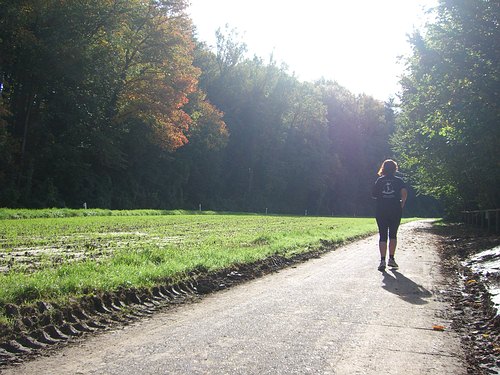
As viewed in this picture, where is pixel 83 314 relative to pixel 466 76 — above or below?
below

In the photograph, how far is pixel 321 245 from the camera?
14.4 meters

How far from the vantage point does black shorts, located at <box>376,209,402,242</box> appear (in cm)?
1033

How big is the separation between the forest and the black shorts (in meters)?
6.70

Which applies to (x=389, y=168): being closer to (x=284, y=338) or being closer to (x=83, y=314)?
(x=284, y=338)

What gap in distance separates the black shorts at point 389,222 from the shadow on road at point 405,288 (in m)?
1.20

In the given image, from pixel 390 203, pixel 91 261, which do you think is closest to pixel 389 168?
pixel 390 203

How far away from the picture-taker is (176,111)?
4084 centimetres

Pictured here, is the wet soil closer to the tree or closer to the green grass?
the green grass

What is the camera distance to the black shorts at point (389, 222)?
1033cm

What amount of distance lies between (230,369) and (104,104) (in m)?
36.0

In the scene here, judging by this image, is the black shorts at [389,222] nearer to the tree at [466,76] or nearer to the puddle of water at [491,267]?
the puddle of water at [491,267]

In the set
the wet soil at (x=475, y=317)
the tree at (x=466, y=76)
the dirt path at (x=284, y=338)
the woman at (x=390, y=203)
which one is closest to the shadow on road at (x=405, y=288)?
the dirt path at (x=284, y=338)

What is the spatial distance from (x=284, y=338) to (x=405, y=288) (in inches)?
146

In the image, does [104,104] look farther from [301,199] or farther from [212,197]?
[301,199]
